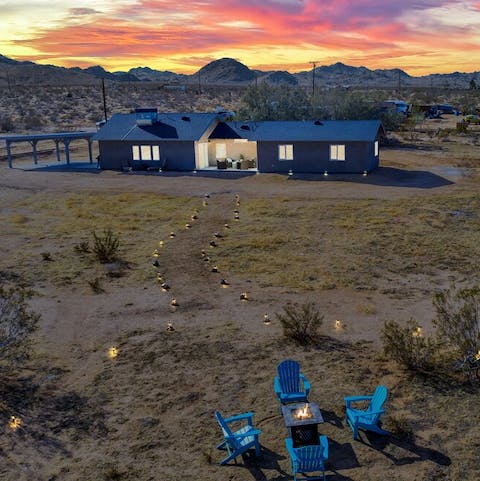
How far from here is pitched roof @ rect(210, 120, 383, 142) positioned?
36.5m

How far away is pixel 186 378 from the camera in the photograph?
11.8m

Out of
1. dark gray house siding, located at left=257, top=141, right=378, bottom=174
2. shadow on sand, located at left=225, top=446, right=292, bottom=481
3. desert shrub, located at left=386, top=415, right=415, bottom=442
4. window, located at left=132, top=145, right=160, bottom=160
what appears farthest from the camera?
window, located at left=132, top=145, right=160, bottom=160

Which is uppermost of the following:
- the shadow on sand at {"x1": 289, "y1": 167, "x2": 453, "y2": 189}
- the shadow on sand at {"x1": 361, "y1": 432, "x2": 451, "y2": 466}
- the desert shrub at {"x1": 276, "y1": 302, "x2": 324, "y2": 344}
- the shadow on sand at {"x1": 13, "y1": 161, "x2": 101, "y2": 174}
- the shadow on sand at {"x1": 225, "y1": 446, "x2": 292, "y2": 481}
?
the shadow on sand at {"x1": 13, "y1": 161, "x2": 101, "y2": 174}

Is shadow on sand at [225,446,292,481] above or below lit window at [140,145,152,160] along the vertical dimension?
below

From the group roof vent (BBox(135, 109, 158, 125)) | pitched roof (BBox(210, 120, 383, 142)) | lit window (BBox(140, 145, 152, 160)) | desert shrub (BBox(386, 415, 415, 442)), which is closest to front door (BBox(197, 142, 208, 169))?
pitched roof (BBox(210, 120, 383, 142))

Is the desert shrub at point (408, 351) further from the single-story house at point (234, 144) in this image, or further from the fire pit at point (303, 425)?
the single-story house at point (234, 144)

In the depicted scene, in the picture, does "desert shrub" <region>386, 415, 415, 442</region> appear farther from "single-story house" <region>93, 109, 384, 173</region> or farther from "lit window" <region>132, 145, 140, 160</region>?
"lit window" <region>132, 145, 140, 160</region>

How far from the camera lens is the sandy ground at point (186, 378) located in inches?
360

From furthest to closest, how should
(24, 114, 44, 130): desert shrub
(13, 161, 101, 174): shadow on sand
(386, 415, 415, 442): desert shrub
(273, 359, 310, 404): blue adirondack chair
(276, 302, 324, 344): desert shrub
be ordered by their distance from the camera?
(24, 114, 44, 130): desert shrub → (13, 161, 101, 174): shadow on sand → (276, 302, 324, 344): desert shrub → (273, 359, 310, 404): blue adirondack chair → (386, 415, 415, 442): desert shrub

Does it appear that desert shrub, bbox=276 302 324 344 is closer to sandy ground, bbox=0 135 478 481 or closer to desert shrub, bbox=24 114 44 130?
sandy ground, bbox=0 135 478 481

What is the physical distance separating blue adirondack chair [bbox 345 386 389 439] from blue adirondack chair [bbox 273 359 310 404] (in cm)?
94

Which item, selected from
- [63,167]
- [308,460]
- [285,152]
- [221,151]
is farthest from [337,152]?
[308,460]

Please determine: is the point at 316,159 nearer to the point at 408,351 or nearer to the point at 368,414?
the point at 408,351

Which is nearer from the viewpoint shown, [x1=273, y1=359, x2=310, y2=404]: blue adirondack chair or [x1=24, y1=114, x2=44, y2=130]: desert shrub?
[x1=273, y1=359, x2=310, y2=404]: blue adirondack chair
